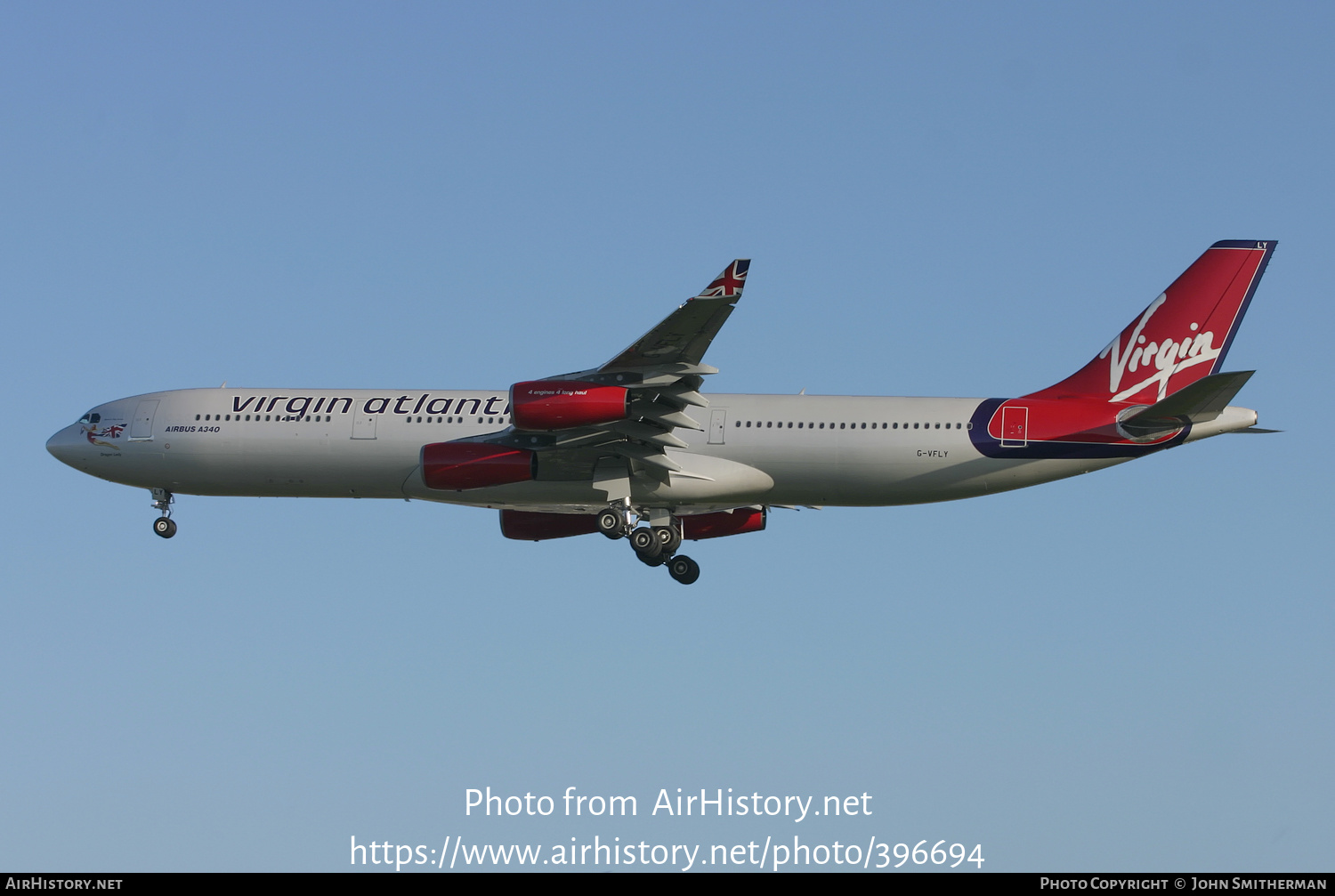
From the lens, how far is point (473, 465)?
43719mm

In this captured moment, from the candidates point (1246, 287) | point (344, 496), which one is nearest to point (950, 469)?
point (1246, 287)

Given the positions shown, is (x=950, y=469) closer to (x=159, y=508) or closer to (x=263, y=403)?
(x=263, y=403)

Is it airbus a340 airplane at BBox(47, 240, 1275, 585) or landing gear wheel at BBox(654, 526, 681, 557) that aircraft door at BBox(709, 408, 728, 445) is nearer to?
airbus a340 airplane at BBox(47, 240, 1275, 585)

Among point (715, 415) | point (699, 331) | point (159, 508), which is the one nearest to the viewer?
point (699, 331)

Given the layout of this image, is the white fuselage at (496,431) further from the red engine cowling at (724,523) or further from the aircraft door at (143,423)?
the red engine cowling at (724,523)

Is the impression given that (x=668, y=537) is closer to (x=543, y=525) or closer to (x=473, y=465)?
(x=543, y=525)

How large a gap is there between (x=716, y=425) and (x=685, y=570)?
562 cm

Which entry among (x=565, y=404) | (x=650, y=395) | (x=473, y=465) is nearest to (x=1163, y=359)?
(x=650, y=395)

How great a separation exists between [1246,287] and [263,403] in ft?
94.6

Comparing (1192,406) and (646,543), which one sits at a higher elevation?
(1192,406)

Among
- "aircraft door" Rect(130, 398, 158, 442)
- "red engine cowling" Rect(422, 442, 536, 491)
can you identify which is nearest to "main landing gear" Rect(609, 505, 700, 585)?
"red engine cowling" Rect(422, 442, 536, 491)

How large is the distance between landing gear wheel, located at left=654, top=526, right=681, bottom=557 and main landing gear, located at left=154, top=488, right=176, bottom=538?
50.9ft

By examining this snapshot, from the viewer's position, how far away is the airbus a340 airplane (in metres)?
40.8

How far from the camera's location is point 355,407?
46.2 m
